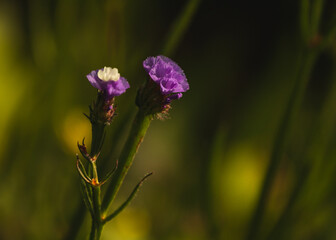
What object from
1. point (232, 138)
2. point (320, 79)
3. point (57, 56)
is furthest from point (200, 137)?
point (57, 56)

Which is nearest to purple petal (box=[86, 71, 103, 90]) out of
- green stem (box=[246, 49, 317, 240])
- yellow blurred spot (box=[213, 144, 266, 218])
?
green stem (box=[246, 49, 317, 240])

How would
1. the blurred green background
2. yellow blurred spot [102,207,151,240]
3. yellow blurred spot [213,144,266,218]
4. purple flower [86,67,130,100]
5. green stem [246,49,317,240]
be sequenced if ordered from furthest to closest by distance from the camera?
yellow blurred spot [213,144,266,218]
yellow blurred spot [102,207,151,240]
the blurred green background
green stem [246,49,317,240]
purple flower [86,67,130,100]

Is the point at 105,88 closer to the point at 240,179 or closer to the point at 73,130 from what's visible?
the point at 73,130

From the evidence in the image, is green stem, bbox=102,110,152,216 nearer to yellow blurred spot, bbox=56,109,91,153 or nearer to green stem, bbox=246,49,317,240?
green stem, bbox=246,49,317,240

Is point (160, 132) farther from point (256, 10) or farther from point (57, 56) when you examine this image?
point (57, 56)

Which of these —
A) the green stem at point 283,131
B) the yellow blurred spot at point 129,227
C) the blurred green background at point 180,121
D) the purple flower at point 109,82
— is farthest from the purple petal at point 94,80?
the yellow blurred spot at point 129,227

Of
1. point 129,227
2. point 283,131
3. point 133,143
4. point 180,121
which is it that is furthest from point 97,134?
point 180,121
